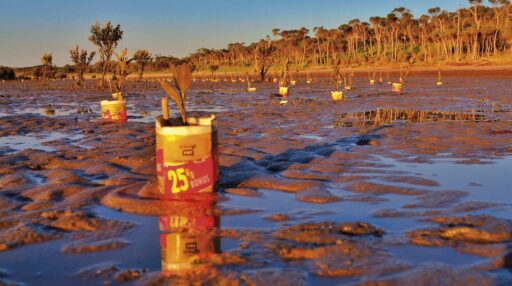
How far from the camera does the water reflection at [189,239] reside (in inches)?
141

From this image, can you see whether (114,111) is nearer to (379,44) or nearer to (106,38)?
(106,38)

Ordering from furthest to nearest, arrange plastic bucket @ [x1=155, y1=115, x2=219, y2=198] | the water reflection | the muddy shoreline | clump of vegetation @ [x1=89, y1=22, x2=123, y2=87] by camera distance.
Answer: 1. clump of vegetation @ [x1=89, y1=22, x2=123, y2=87]
2. plastic bucket @ [x1=155, y1=115, x2=219, y2=198]
3. the water reflection
4. the muddy shoreline

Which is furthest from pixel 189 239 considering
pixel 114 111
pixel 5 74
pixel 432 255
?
pixel 5 74

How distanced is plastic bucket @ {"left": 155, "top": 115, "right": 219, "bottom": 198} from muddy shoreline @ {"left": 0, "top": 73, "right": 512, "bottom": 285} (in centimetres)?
22

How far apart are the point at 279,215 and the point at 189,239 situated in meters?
1.06

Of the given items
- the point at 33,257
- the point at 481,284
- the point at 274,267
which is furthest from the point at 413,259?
the point at 33,257

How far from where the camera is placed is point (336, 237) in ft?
13.5

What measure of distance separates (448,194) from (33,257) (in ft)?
14.1

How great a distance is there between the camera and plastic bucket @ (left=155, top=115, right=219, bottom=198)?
5301mm

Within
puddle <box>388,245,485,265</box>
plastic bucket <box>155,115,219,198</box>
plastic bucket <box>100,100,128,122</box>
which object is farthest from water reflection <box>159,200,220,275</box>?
plastic bucket <box>100,100,128,122</box>

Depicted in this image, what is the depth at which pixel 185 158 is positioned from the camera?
5316mm

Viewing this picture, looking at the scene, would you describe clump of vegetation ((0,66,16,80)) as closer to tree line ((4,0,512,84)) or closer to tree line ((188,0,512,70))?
tree line ((4,0,512,84))

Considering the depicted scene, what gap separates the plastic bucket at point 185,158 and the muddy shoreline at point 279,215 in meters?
0.22

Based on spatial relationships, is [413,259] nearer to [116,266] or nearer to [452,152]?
[116,266]
